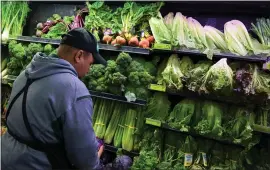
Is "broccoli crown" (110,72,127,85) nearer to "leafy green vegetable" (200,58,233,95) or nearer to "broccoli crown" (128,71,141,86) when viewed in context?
"broccoli crown" (128,71,141,86)

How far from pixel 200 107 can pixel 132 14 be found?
4.18ft

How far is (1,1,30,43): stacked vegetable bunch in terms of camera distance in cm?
478

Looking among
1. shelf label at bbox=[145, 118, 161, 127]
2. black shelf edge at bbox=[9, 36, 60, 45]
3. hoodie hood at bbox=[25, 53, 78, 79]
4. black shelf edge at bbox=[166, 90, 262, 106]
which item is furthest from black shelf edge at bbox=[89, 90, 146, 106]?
hoodie hood at bbox=[25, 53, 78, 79]

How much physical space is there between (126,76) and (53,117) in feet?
5.21

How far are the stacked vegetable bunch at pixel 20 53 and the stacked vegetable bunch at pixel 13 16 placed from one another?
0.89 feet

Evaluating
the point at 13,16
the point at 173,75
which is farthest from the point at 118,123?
the point at 13,16

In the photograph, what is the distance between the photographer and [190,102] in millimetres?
3219

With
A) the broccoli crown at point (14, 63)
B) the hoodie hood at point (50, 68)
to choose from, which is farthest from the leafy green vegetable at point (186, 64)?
the broccoli crown at point (14, 63)

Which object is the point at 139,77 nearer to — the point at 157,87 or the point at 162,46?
the point at 157,87

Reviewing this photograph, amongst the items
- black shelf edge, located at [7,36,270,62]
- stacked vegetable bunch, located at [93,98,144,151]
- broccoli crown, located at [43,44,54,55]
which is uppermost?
black shelf edge, located at [7,36,270,62]

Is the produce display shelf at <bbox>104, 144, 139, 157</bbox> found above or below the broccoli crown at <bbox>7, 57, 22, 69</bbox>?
below

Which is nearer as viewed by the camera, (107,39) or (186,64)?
(186,64)

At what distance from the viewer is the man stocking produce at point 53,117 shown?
1.96 m

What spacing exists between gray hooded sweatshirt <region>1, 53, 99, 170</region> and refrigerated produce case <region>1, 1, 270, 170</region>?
1.24m
